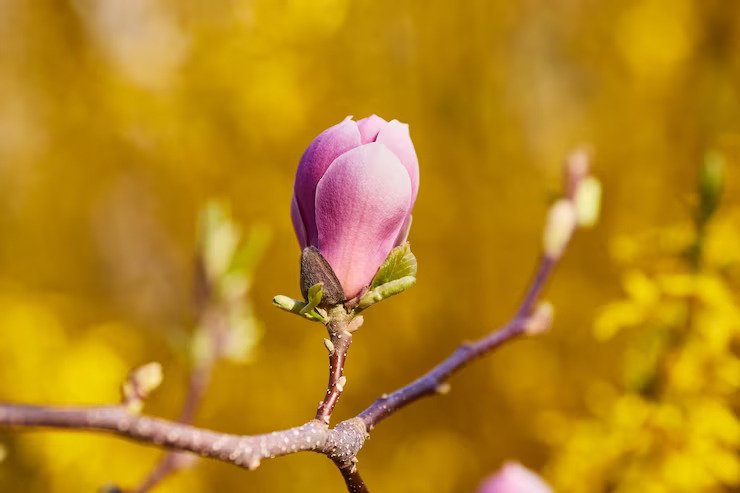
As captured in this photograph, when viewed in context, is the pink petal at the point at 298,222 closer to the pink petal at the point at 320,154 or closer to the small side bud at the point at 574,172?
the pink petal at the point at 320,154

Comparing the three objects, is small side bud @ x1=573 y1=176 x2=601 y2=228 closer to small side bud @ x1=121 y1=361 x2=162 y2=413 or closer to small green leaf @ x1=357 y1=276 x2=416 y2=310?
small green leaf @ x1=357 y1=276 x2=416 y2=310

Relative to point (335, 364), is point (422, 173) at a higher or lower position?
higher

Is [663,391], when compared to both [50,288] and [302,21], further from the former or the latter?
[50,288]

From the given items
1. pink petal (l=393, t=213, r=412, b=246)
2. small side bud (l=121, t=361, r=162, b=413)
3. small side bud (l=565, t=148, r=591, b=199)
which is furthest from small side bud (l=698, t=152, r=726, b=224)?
small side bud (l=121, t=361, r=162, b=413)

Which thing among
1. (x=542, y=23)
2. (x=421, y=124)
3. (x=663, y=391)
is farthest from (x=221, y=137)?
(x=663, y=391)

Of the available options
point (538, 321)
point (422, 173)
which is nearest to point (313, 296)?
point (538, 321)

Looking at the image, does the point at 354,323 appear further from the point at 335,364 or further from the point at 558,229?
the point at 558,229

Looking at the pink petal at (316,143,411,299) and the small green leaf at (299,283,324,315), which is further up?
the pink petal at (316,143,411,299)

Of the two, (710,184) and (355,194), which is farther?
(710,184)
